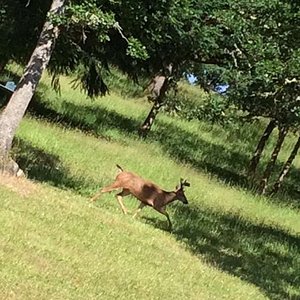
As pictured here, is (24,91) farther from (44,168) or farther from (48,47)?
(44,168)

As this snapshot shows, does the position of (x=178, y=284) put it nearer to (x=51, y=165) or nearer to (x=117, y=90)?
(x=51, y=165)

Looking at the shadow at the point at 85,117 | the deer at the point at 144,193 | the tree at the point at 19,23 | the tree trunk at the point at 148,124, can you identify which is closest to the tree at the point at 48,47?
the deer at the point at 144,193

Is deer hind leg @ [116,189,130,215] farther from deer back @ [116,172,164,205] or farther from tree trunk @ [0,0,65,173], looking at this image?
tree trunk @ [0,0,65,173]

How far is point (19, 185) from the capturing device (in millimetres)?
11984

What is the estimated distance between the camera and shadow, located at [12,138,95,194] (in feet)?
46.5

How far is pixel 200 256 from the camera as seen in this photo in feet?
38.3

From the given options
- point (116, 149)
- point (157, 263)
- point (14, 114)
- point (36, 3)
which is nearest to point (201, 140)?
point (116, 149)

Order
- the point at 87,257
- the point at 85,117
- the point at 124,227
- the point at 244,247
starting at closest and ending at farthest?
1. the point at 87,257
2. the point at 124,227
3. the point at 244,247
4. the point at 85,117

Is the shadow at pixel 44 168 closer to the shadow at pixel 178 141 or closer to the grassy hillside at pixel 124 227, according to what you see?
the grassy hillside at pixel 124 227

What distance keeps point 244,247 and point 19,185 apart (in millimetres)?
4638

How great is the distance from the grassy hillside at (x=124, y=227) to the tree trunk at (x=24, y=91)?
799 mm

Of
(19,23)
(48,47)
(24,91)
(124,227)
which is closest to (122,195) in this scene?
(124,227)

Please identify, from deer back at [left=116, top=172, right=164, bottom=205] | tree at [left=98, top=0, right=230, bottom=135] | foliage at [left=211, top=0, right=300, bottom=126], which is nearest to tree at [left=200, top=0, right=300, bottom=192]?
foliage at [left=211, top=0, right=300, bottom=126]

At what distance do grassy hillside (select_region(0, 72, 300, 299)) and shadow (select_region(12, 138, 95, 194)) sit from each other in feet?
0.15
